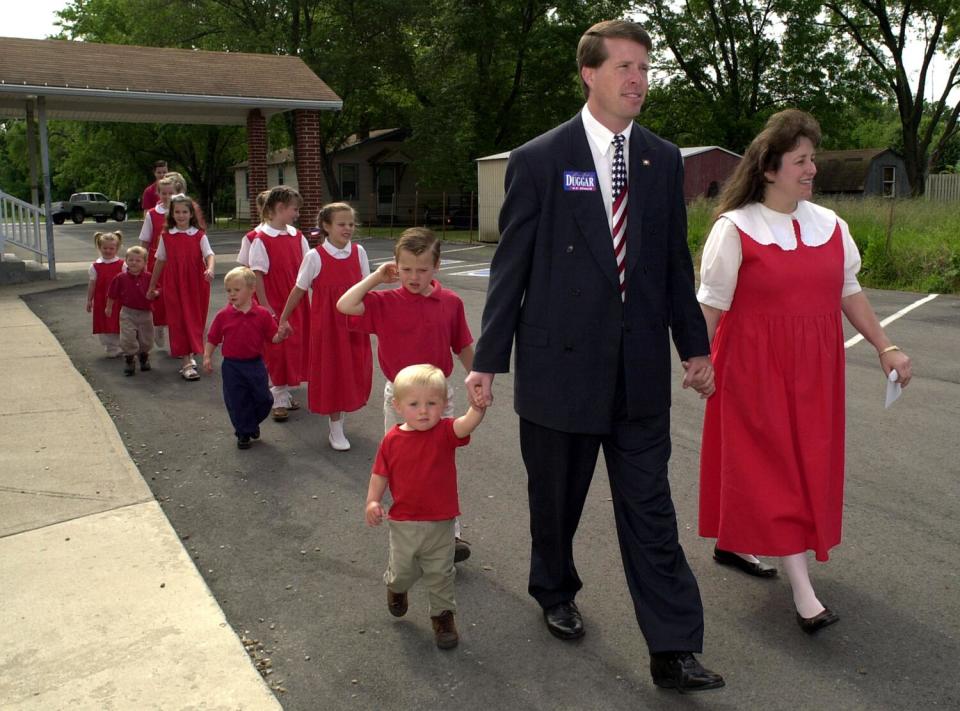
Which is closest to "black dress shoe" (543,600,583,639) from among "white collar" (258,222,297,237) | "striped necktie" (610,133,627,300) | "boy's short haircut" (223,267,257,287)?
"striped necktie" (610,133,627,300)

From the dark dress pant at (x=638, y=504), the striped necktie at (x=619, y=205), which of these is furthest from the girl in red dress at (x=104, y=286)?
the striped necktie at (x=619, y=205)

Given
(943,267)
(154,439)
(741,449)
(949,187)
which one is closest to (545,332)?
(741,449)

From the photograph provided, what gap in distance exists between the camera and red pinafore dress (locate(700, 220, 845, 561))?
3.63m

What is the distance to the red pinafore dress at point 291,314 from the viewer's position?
286 inches

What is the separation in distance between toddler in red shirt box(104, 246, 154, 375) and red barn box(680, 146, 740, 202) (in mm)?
20510

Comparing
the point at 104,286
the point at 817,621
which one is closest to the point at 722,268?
the point at 817,621

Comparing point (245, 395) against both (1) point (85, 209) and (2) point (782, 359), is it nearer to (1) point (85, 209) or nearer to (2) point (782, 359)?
(2) point (782, 359)

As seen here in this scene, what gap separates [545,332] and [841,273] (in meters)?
1.32

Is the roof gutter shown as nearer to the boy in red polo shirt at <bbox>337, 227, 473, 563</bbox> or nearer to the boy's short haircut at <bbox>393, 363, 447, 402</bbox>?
the boy in red polo shirt at <bbox>337, 227, 473, 563</bbox>

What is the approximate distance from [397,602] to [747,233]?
2002mm

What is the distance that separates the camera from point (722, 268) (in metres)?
3.65

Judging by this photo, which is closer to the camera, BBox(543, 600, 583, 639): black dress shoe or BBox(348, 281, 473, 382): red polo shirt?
BBox(543, 600, 583, 639): black dress shoe

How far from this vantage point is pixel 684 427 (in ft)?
22.1

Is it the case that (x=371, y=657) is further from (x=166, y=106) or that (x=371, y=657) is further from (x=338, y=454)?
(x=166, y=106)
